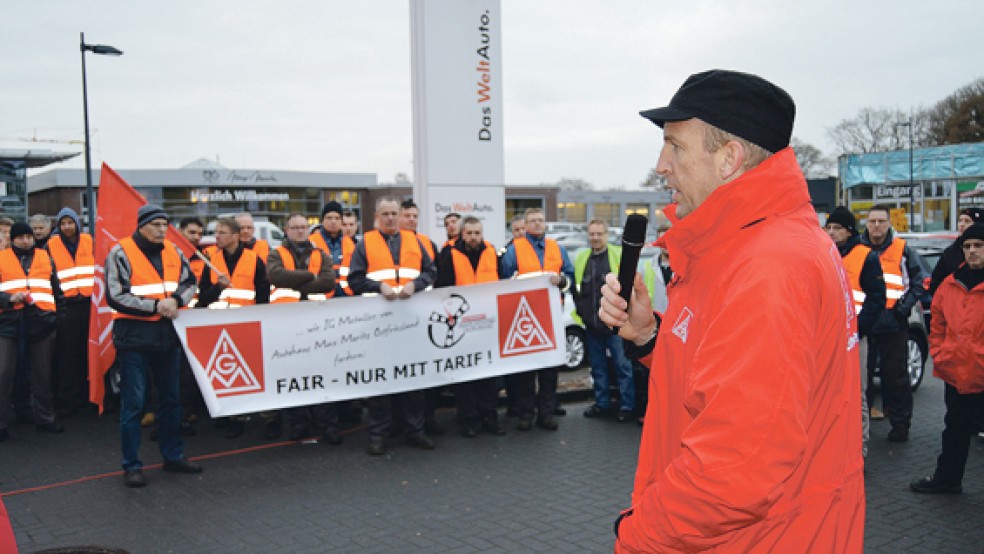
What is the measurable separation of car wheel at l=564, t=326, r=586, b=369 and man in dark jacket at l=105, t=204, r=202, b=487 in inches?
230

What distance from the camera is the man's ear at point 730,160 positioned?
5.73 feet

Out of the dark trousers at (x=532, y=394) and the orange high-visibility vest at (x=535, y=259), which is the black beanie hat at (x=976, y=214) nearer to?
the orange high-visibility vest at (x=535, y=259)

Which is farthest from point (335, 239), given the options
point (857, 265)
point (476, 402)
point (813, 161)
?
point (813, 161)

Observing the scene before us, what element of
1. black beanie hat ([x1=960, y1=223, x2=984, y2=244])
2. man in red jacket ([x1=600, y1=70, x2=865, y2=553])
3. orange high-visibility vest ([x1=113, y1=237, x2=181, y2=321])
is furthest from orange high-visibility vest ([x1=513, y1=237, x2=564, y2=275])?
man in red jacket ([x1=600, y1=70, x2=865, y2=553])

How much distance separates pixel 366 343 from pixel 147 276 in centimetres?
218

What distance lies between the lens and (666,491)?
1.50 metres

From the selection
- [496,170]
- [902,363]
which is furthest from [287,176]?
[902,363]

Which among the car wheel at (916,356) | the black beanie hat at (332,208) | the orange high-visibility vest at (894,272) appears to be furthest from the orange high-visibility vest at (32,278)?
the car wheel at (916,356)

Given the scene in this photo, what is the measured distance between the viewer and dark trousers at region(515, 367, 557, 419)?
8.45 meters

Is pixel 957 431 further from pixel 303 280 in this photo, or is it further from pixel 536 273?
pixel 303 280

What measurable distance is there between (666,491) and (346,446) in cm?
662

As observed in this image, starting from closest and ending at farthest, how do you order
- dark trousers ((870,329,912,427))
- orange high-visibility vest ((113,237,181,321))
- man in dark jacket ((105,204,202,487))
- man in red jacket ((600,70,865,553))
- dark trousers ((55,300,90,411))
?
1. man in red jacket ((600,70,865,553))
2. man in dark jacket ((105,204,202,487))
3. orange high-visibility vest ((113,237,181,321))
4. dark trousers ((870,329,912,427))
5. dark trousers ((55,300,90,411))

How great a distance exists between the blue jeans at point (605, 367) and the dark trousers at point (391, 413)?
219 centimetres

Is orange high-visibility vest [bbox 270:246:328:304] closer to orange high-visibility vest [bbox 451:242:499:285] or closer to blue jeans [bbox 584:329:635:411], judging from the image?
orange high-visibility vest [bbox 451:242:499:285]
